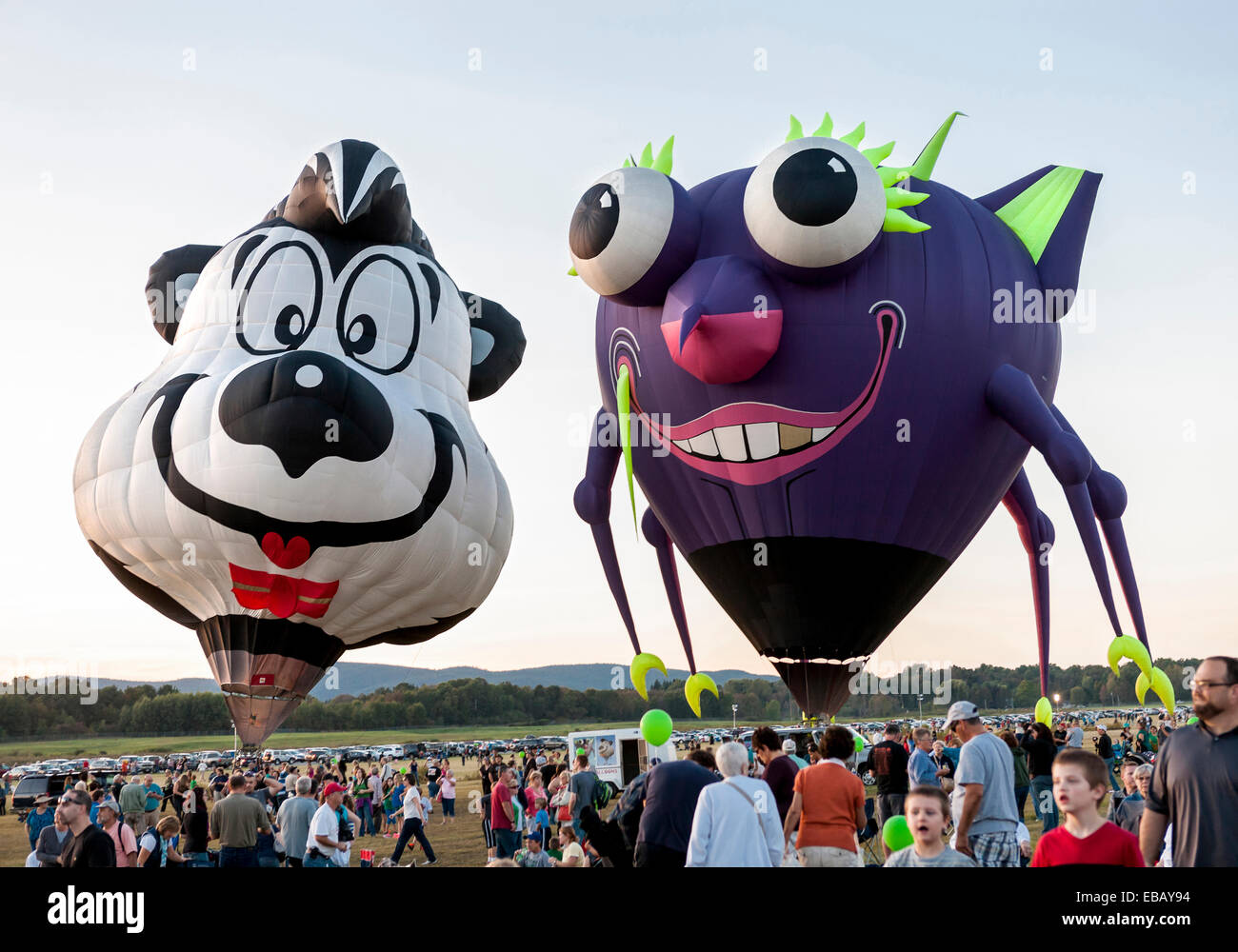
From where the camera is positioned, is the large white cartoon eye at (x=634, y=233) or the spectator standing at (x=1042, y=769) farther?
the large white cartoon eye at (x=634, y=233)

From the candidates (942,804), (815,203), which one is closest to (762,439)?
(815,203)

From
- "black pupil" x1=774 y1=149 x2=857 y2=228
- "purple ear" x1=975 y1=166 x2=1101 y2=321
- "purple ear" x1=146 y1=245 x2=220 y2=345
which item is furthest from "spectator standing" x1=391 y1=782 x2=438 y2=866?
"purple ear" x1=146 y1=245 x2=220 y2=345

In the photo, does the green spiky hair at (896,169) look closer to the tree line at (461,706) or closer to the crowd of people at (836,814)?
the crowd of people at (836,814)

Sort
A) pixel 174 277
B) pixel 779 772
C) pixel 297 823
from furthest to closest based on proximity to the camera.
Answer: pixel 174 277
pixel 297 823
pixel 779 772

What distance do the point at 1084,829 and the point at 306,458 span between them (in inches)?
392

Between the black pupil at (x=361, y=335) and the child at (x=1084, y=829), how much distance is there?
11180 mm

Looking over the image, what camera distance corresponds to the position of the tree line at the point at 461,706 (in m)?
67.3

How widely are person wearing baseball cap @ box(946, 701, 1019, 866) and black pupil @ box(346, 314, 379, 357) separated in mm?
9747

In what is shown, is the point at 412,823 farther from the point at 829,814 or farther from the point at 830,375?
the point at 829,814

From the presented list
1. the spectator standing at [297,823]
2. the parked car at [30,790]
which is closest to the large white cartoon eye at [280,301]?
the spectator standing at [297,823]

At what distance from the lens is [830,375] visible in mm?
10633

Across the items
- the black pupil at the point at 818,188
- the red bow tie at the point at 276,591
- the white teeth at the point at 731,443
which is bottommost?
the red bow tie at the point at 276,591

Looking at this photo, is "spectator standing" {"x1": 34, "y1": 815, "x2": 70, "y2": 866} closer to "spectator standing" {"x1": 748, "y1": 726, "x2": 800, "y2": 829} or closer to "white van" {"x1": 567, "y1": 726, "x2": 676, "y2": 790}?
"spectator standing" {"x1": 748, "y1": 726, "x2": 800, "y2": 829}

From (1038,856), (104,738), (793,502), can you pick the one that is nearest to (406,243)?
(793,502)
